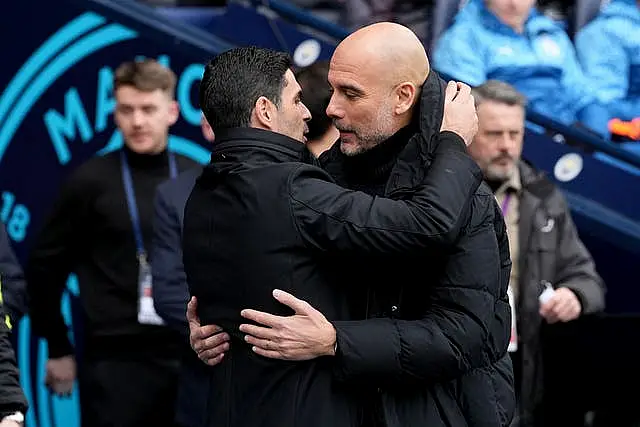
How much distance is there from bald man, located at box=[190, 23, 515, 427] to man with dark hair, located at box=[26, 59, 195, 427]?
2.20 meters

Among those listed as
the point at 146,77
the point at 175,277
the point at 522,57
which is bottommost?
the point at 175,277

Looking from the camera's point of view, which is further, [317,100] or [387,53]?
[317,100]

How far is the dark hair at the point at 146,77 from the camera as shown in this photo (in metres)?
6.22

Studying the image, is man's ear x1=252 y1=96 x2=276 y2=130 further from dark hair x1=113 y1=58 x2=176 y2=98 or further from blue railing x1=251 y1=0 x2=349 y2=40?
blue railing x1=251 y1=0 x2=349 y2=40

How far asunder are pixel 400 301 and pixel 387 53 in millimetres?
600

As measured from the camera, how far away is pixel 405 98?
3.75 metres

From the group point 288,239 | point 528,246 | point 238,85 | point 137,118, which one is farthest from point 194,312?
point 137,118

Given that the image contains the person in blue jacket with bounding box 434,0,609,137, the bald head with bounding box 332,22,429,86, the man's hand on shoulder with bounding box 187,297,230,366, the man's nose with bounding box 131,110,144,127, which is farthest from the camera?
the person in blue jacket with bounding box 434,0,609,137

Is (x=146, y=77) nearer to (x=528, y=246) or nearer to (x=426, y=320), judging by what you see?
(x=528, y=246)

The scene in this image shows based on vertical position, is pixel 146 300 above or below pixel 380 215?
below

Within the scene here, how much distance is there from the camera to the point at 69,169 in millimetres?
7125

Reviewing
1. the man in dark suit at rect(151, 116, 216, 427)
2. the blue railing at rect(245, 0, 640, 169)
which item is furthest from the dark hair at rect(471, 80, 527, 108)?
the man in dark suit at rect(151, 116, 216, 427)

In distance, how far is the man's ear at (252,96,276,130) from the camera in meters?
3.77

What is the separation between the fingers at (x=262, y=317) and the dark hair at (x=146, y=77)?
2670 millimetres
